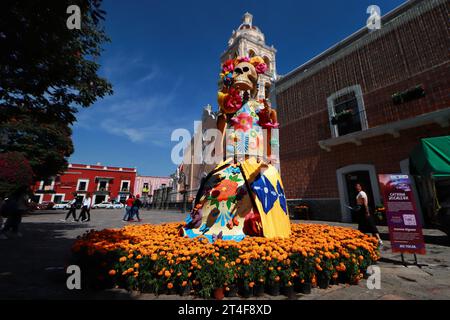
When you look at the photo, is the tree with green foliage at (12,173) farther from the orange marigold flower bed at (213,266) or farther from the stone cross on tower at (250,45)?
the stone cross on tower at (250,45)

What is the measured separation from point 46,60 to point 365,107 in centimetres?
1284

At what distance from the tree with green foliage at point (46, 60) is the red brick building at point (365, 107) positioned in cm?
1117

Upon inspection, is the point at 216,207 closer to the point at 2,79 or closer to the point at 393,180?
the point at 393,180

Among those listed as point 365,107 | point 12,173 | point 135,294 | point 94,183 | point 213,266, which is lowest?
point 135,294

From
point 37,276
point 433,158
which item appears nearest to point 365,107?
point 433,158

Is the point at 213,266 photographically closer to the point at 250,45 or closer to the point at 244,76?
the point at 244,76

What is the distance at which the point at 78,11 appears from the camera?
11.1 feet

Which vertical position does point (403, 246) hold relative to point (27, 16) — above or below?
below

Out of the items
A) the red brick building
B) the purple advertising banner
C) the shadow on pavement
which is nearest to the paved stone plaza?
the shadow on pavement

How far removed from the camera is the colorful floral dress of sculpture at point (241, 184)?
12.8 ft

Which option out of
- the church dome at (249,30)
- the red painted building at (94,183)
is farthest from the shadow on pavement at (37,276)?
the red painted building at (94,183)

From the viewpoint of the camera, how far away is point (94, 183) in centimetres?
4300

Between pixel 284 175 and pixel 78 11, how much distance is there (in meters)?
13.1
